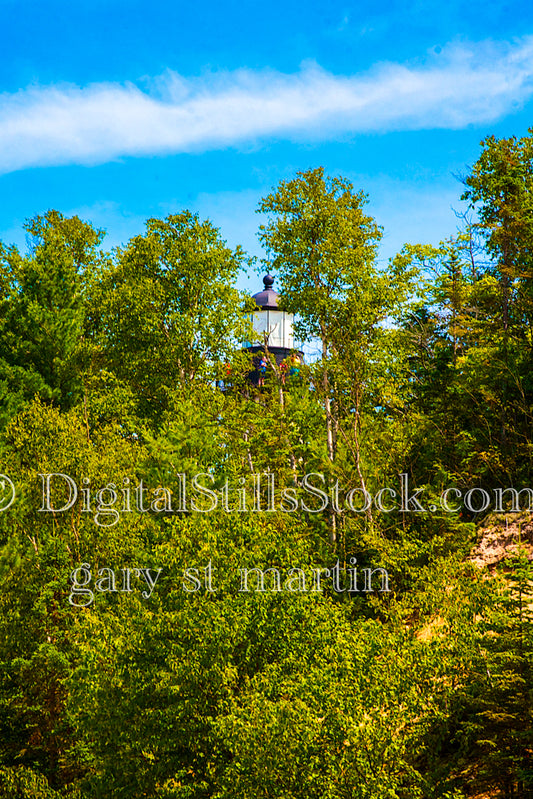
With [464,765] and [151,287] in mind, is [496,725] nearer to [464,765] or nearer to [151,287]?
[464,765]

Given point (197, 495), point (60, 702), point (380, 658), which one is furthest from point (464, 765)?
point (60, 702)

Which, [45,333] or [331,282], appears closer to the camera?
[331,282]

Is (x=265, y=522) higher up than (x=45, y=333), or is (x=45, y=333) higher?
(x=45, y=333)

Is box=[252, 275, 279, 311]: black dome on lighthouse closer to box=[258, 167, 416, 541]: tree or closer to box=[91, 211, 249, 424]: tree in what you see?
box=[91, 211, 249, 424]: tree

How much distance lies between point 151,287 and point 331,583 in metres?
16.2

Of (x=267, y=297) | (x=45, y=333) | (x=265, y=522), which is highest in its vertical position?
(x=267, y=297)

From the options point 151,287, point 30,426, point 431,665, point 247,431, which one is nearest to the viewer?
point 431,665

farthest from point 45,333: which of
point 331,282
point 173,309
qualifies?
point 331,282

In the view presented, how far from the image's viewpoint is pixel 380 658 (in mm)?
14195

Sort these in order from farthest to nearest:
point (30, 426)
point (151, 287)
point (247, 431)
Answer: point (151, 287) → point (247, 431) → point (30, 426)

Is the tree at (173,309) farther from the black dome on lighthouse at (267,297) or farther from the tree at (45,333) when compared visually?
the black dome on lighthouse at (267,297)

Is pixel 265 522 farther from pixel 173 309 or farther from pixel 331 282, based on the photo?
pixel 173 309

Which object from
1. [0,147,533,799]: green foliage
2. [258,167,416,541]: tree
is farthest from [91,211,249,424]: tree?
[258,167,416,541]: tree

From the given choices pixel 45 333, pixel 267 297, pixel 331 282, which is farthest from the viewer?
pixel 267 297
